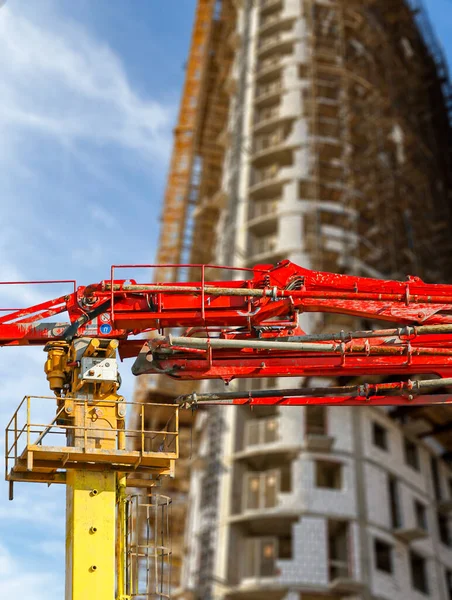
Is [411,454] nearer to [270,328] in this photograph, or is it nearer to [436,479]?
[436,479]

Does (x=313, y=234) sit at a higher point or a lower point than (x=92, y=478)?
higher

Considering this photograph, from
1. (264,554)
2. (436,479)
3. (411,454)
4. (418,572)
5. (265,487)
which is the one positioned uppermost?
(411,454)

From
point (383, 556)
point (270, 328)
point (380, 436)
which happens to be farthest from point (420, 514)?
point (270, 328)

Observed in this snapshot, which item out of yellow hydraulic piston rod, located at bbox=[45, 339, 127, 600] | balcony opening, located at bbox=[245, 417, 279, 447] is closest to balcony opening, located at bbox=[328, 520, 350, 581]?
balcony opening, located at bbox=[245, 417, 279, 447]

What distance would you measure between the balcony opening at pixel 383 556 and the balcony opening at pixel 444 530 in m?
6.28

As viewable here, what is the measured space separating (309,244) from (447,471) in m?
14.4

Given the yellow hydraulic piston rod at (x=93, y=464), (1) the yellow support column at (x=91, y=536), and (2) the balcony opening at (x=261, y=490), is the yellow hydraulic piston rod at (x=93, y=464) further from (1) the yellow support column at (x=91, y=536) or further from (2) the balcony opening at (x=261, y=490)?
(2) the balcony opening at (x=261, y=490)

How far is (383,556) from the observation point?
47438mm

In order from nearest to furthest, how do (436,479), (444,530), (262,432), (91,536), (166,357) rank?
(91,536) < (166,357) < (262,432) < (444,530) < (436,479)

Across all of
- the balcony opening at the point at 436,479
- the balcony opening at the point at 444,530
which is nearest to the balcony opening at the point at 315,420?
the balcony opening at the point at 436,479

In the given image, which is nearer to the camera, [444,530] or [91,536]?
[91,536]

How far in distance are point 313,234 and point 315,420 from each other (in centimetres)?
1064

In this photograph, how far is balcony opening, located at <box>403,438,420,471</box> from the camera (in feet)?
172

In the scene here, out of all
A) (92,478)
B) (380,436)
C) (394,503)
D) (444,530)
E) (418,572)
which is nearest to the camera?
(92,478)
